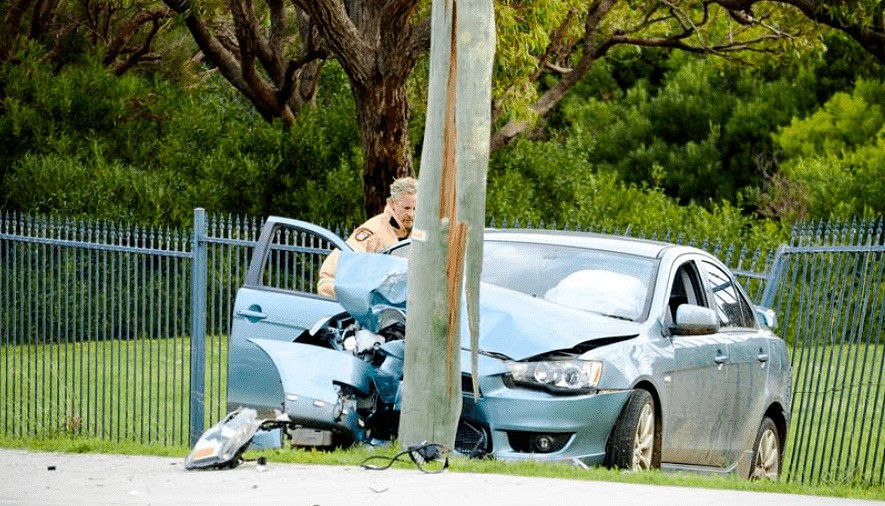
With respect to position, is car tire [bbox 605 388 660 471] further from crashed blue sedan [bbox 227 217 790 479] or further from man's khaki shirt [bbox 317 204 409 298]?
man's khaki shirt [bbox 317 204 409 298]

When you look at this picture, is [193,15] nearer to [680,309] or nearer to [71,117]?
[71,117]

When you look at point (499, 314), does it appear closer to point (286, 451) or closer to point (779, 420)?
point (286, 451)

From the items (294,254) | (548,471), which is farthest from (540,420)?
(294,254)

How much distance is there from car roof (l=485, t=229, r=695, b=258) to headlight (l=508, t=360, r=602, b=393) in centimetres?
146

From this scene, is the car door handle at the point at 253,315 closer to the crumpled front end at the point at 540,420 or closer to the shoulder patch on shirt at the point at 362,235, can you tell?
the crumpled front end at the point at 540,420

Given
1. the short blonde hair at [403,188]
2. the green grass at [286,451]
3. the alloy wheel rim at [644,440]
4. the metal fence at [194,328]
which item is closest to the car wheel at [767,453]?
the green grass at [286,451]

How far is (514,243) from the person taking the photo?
31.9 feet

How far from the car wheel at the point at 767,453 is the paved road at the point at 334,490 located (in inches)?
106

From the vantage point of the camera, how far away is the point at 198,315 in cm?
1248

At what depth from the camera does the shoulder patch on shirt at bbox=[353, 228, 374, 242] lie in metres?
10.8

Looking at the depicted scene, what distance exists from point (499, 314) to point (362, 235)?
244cm

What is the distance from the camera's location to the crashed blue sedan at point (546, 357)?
8.26 m

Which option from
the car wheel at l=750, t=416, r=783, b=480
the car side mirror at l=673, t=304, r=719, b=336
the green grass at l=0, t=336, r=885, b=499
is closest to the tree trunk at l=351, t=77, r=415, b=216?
the green grass at l=0, t=336, r=885, b=499

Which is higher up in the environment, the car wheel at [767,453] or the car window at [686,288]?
the car window at [686,288]
